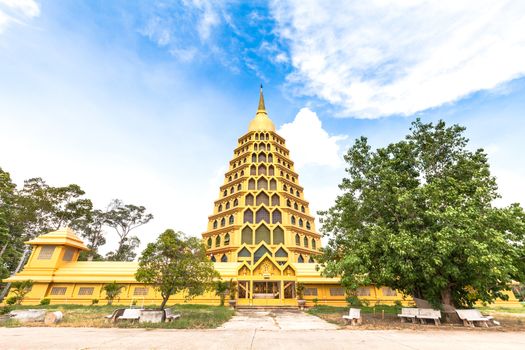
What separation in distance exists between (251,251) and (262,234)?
3.44m

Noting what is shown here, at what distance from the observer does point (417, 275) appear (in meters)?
14.7

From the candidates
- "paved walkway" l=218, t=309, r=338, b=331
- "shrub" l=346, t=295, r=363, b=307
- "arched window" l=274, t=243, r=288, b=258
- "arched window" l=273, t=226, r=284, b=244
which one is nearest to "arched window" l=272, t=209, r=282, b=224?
"arched window" l=273, t=226, r=284, b=244

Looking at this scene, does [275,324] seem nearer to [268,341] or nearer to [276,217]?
[268,341]

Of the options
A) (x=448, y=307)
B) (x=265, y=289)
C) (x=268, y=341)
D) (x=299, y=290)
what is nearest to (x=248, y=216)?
(x=265, y=289)

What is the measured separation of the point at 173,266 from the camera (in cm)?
1485

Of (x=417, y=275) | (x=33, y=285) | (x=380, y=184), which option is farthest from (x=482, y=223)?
(x=33, y=285)

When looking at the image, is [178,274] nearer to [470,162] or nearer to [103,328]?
[103,328]

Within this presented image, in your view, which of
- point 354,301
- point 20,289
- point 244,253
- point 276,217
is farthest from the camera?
point 276,217

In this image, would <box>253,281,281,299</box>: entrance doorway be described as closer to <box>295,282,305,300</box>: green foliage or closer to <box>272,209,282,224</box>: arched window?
<box>295,282,305,300</box>: green foliage

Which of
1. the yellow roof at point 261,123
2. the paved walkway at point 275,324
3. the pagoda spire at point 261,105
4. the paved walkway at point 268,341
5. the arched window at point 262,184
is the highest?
the pagoda spire at point 261,105

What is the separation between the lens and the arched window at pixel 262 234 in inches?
1331

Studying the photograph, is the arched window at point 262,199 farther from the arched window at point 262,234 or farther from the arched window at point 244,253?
the arched window at point 244,253

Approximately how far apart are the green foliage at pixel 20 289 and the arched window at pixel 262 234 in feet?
75.3

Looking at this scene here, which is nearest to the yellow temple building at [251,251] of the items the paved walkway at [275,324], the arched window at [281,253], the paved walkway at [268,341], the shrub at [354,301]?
the arched window at [281,253]
